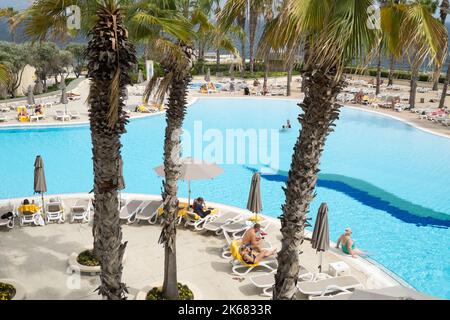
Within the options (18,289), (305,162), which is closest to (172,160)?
(305,162)

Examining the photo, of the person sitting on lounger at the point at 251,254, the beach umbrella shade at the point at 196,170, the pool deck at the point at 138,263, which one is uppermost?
the beach umbrella shade at the point at 196,170

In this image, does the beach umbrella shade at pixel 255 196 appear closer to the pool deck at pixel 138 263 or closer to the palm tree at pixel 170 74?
the pool deck at pixel 138 263

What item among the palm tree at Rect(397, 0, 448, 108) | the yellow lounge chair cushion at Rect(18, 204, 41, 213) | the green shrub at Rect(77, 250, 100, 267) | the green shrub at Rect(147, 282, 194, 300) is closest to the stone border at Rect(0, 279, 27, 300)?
the green shrub at Rect(77, 250, 100, 267)

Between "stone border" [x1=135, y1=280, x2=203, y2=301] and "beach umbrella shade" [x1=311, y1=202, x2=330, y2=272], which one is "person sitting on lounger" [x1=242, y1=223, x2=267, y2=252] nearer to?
"beach umbrella shade" [x1=311, y1=202, x2=330, y2=272]

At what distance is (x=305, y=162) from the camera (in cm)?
562

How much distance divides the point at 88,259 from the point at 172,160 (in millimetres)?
3445

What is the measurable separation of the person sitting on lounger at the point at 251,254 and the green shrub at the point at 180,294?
1579mm

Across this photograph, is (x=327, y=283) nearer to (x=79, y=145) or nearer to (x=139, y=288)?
(x=139, y=288)

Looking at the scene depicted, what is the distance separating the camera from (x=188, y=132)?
77.7 ft

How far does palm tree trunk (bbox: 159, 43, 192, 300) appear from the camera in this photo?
24.6 ft

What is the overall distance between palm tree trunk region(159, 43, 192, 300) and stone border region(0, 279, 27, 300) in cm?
259

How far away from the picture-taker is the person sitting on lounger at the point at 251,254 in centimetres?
924

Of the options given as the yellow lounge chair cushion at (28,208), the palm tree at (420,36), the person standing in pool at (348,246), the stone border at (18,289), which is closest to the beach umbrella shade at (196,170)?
the yellow lounge chair cushion at (28,208)
